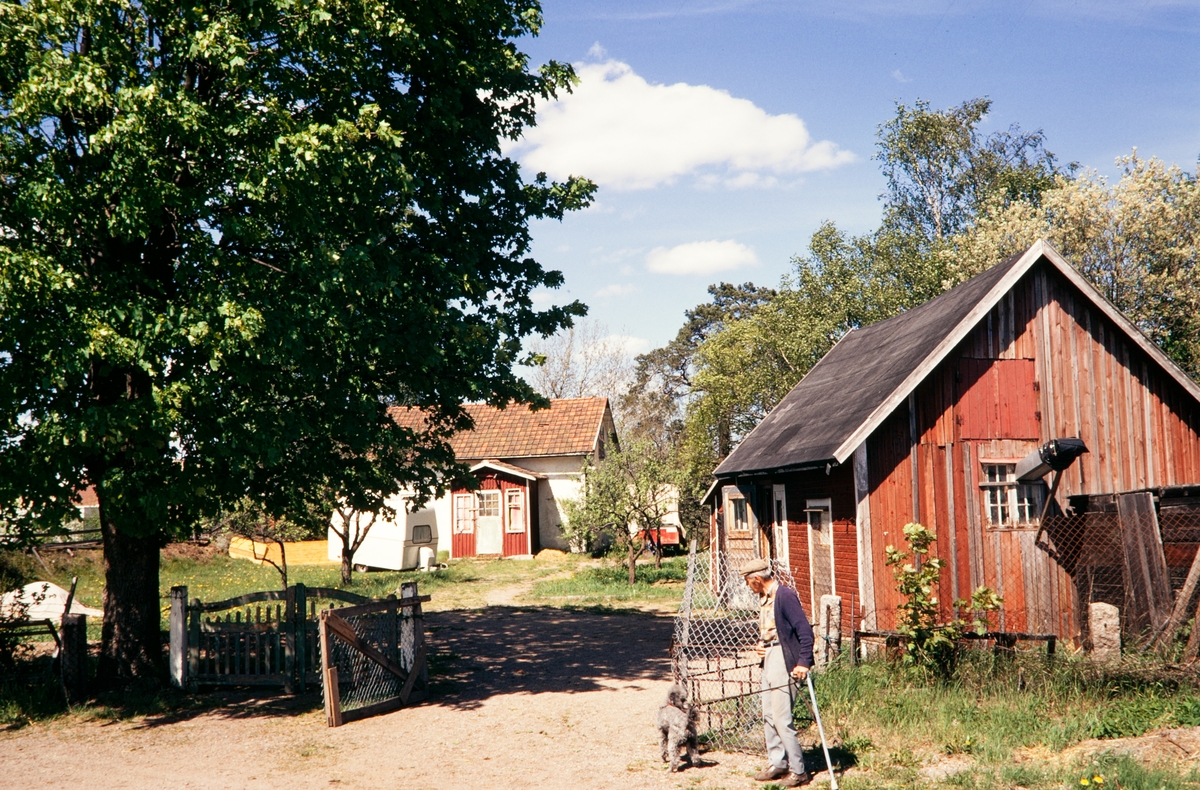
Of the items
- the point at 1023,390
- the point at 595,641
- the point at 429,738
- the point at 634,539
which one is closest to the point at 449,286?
the point at 429,738

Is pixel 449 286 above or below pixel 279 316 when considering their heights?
above

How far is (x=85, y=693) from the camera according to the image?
12.6 meters

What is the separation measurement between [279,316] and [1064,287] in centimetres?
1202

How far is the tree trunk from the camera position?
1334cm

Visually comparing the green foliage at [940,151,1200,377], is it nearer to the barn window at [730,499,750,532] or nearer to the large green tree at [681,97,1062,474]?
the large green tree at [681,97,1062,474]

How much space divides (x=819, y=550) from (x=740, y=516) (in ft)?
18.0

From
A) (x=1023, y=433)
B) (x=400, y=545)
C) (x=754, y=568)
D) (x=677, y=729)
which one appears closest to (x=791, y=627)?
(x=754, y=568)

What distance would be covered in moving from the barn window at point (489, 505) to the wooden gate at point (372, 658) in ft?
76.2

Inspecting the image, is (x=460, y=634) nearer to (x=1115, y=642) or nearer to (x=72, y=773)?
(x=72, y=773)

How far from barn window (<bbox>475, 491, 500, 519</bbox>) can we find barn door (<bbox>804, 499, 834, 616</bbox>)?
850 inches

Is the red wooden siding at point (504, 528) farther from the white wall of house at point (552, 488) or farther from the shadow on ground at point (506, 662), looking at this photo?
the shadow on ground at point (506, 662)

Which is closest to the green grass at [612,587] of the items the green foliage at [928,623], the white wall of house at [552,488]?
the white wall of house at [552,488]

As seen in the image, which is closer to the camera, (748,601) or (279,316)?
(279,316)

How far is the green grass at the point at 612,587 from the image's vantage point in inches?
931
